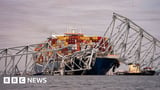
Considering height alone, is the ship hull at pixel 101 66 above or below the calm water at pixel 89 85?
above

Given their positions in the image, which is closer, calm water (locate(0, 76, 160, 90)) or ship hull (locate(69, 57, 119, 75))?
calm water (locate(0, 76, 160, 90))

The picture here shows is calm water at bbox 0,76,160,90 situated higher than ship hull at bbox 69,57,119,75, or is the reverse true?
ship hull at bbox 69,57,119,75

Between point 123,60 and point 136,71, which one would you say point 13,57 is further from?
point 136,71

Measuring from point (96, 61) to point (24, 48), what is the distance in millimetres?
35147

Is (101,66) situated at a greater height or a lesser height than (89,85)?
greater

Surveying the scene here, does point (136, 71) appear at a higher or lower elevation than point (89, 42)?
lower

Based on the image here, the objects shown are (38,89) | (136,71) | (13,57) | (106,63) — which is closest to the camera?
(38,89)

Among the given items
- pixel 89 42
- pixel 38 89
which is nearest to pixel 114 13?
pixel 89 42

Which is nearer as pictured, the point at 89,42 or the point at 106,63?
the point at 106,63

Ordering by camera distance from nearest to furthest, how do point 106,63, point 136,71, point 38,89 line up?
1. point 38,89
2. point 106,63
3. point 136,71

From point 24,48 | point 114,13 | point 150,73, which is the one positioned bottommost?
point 150,73

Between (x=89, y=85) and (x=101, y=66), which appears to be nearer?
(x=89, y=85)

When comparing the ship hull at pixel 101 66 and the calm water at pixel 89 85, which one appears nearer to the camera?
the calm water at pixel 89 85

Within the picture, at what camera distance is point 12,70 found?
169375 millimetres
